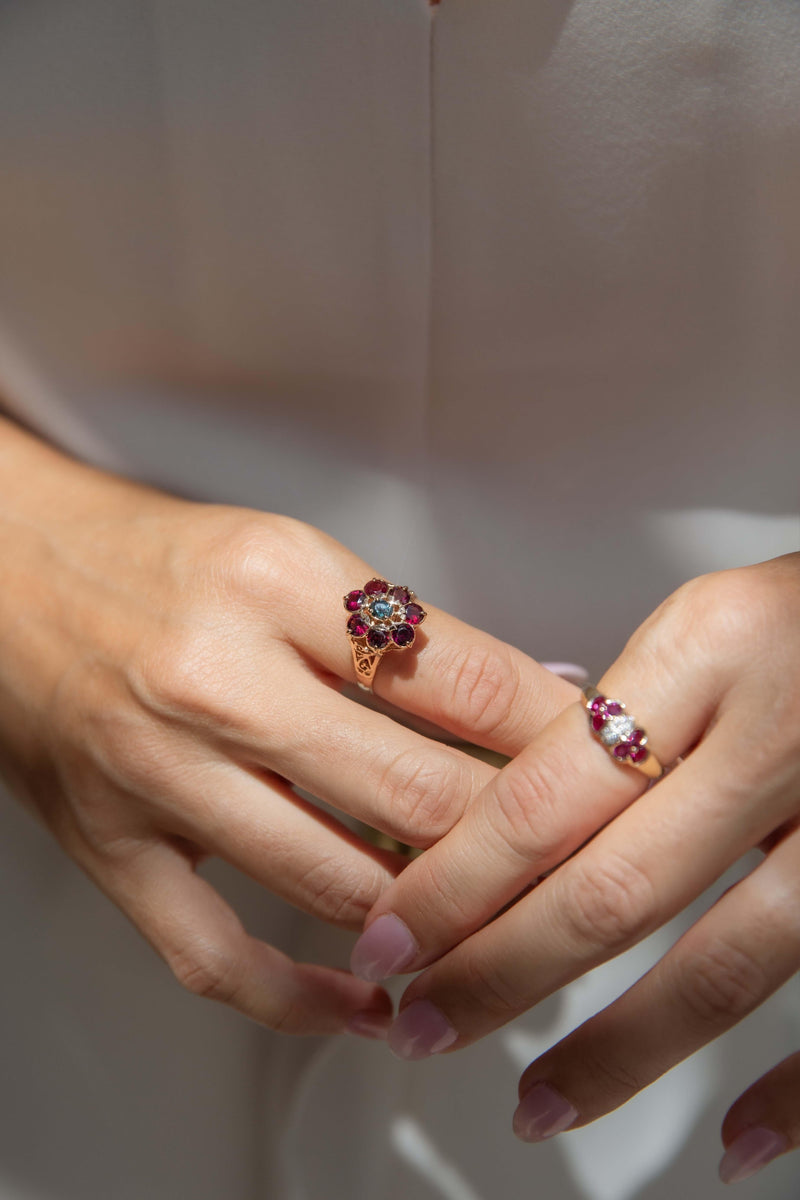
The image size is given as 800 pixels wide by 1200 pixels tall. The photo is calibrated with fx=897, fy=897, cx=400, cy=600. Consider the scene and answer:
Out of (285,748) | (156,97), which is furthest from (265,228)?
(285,748)

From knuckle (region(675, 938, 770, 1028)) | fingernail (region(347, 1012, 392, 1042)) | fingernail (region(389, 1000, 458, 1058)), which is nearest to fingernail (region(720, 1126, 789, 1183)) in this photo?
knuckle (region(675, 938, 770, 1028))

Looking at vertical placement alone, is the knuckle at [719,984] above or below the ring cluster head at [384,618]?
below

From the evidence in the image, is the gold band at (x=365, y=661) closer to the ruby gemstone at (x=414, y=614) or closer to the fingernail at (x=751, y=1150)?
the ruby gemstone at (x=414, y=614)

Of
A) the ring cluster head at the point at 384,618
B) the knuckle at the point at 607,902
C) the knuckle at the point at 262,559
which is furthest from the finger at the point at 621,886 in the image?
the knuckle at the point at 262,559

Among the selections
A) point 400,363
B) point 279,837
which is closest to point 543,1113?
point 279,837

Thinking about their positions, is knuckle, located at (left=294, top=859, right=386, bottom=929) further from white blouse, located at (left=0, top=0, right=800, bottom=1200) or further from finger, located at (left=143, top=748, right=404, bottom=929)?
white blouse, located at (left=0, top=0, right=800, bottom=1200)

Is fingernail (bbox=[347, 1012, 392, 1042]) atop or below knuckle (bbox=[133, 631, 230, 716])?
below
